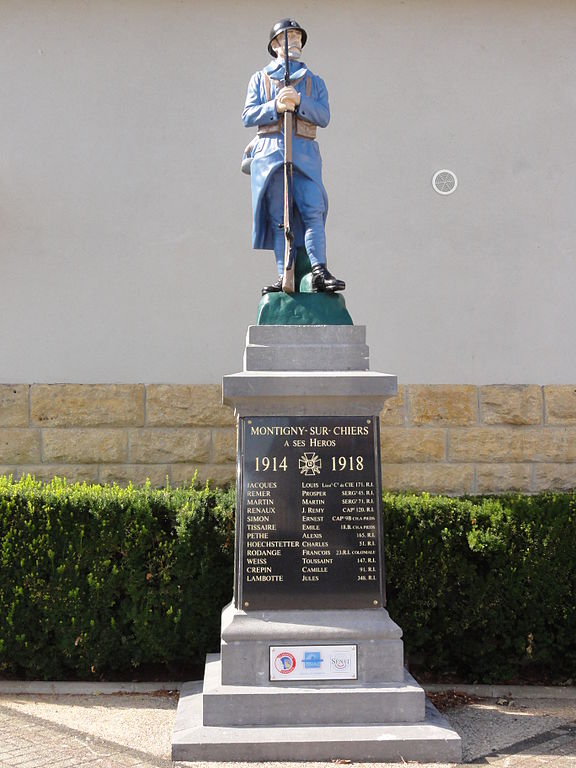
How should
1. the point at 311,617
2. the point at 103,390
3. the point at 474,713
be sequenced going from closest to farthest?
Answer: the point at 311,617 → the point at 474,713 → the point at 103,390

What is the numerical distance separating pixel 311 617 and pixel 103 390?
406cm

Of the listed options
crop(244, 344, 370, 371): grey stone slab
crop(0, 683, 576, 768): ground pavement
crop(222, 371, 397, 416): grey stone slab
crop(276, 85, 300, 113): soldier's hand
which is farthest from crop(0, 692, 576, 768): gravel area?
crop(276, 85, 300, 113): soldier's hand

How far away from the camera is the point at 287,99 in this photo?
5277 mm

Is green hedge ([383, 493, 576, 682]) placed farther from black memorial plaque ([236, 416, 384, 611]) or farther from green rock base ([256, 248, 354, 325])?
green rock base ([256, 248, 354, 325])

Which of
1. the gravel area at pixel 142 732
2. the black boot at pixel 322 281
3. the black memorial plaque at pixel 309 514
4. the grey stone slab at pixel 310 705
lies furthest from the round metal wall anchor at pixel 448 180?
the grey stone slab at pixel 310 705

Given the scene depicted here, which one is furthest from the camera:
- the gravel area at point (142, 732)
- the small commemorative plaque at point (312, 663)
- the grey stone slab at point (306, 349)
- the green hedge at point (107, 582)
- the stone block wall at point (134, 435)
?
the stone block wall at point (134, 435)

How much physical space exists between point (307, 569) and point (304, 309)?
1.61 metres

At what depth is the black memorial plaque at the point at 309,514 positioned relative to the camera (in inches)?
191

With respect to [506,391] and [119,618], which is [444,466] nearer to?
[506,391]

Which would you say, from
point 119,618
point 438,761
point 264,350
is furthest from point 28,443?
point 438,761

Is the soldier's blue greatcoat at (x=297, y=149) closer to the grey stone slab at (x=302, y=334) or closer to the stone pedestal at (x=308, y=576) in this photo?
the grey stone slab at (x=302, y=334)

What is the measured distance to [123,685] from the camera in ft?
18.9

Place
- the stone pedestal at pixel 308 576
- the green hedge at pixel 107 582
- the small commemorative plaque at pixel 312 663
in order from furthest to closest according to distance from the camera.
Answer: the green hedge at pixel 107 582 → the small commemorative plaque at pixel 312 663 → the stone pedestal at pixel 308 576

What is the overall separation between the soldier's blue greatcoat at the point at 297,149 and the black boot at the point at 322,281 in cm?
8
